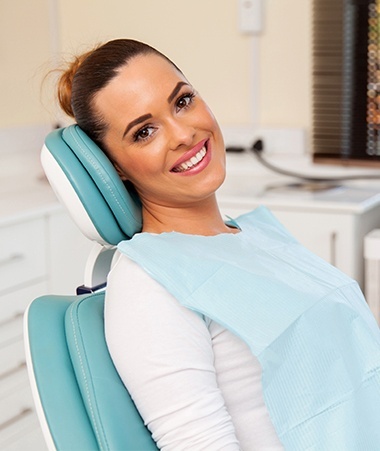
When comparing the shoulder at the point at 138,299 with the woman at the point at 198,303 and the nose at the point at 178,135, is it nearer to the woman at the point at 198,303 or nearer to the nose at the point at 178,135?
the woman at the point at 198,303

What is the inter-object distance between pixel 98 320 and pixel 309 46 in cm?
201

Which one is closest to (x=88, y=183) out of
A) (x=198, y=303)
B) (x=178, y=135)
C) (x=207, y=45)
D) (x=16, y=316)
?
(x=178, y=135)

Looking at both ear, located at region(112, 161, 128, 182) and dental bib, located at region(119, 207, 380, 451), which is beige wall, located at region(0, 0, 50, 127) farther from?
dental bib, located at region(119, 207, 380, 451)

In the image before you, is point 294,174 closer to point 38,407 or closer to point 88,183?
point 88,183

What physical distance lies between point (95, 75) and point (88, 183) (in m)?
0.16

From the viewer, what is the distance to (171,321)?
1.10 m

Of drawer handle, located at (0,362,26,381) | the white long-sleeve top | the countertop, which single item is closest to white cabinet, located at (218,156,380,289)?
the countertop

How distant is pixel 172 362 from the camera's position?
3.50ft

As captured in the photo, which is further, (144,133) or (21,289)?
(21,289)

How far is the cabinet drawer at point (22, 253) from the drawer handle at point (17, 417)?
0.39m

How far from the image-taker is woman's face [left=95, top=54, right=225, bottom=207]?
1.23 meters

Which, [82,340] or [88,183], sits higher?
[88,183]

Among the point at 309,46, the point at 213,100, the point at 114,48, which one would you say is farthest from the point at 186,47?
the point at 114,48

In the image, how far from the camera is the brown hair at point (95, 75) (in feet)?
4.09
